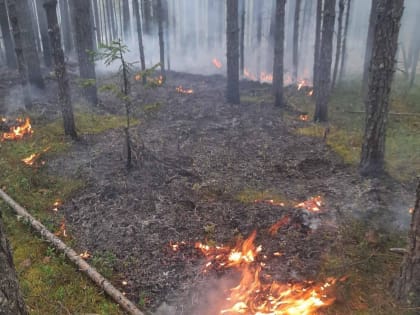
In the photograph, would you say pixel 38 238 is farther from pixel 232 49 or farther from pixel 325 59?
pixel 232 49

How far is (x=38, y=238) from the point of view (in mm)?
7281

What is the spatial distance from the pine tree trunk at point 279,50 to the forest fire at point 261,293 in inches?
484

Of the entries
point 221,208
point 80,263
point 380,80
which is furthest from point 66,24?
point 80,263

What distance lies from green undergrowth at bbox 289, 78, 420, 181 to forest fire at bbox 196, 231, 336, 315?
216 inches

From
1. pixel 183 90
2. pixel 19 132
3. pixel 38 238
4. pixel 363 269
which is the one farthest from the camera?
pixel 183 90

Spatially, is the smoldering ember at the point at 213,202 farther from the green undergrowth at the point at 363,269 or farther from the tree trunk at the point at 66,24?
the tree trunk at the point at 66,24

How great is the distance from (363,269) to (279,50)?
1331 centimetres

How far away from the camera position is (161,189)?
9344mm

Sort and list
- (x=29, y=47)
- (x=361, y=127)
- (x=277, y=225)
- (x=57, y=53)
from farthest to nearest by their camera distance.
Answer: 1. (x=29, y=47)
2. (x=361, y=127)
3. (x=57, y=53)
4. (x=277, y=225)

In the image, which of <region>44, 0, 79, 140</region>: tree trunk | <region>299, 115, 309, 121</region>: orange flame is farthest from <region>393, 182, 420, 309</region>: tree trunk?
<region>44, 0, 79, 140</region>: tree trunk

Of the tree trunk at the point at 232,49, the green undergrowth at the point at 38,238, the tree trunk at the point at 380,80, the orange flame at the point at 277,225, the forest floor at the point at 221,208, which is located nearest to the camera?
the green undergrowth at the point at 38,238

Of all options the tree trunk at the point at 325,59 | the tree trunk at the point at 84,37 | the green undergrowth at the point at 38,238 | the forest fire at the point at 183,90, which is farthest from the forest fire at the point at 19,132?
the tree trunk at the point at 325,59

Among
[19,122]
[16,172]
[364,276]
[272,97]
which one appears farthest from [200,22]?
[364,276]

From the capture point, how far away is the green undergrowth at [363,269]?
5.48 m
